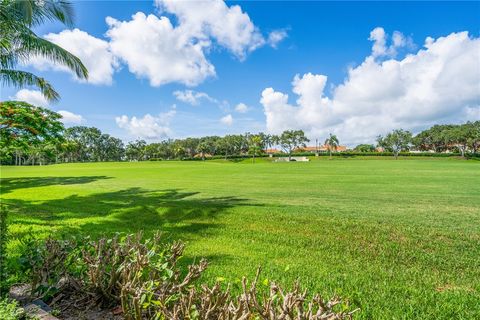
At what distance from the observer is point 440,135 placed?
10956cm

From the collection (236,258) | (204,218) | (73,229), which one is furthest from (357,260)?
(73,229)

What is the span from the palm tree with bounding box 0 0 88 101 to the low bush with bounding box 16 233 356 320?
915cm

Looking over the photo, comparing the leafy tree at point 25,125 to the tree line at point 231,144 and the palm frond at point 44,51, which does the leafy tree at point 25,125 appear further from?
the tree line at point 231,144

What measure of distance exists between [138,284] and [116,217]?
22.4ft

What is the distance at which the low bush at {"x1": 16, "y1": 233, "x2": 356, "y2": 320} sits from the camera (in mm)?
2275

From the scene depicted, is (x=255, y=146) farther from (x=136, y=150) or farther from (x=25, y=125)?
(x=25, y=125)

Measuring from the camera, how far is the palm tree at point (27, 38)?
1028 centimetres

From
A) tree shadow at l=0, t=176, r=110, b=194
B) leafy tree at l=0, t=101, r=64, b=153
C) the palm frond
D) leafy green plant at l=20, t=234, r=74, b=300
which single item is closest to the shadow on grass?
leafy tree at l=0, t=101, r=64, b=153

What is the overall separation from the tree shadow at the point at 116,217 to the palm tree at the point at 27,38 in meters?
5.08

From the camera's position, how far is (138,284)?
9.04ft

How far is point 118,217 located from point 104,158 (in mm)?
121775

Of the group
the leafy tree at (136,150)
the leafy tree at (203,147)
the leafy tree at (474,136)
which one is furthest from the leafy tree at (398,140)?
the leafy tree at (136,150)

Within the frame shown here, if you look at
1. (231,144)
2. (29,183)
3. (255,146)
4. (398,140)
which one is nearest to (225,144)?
(231,144)

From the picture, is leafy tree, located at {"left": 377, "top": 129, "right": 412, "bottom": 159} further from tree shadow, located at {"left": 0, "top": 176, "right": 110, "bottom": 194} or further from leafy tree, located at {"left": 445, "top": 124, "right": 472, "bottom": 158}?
tree shadow, located at {"left": 0, "top": 176, "right": 110, "bottom": 194}
